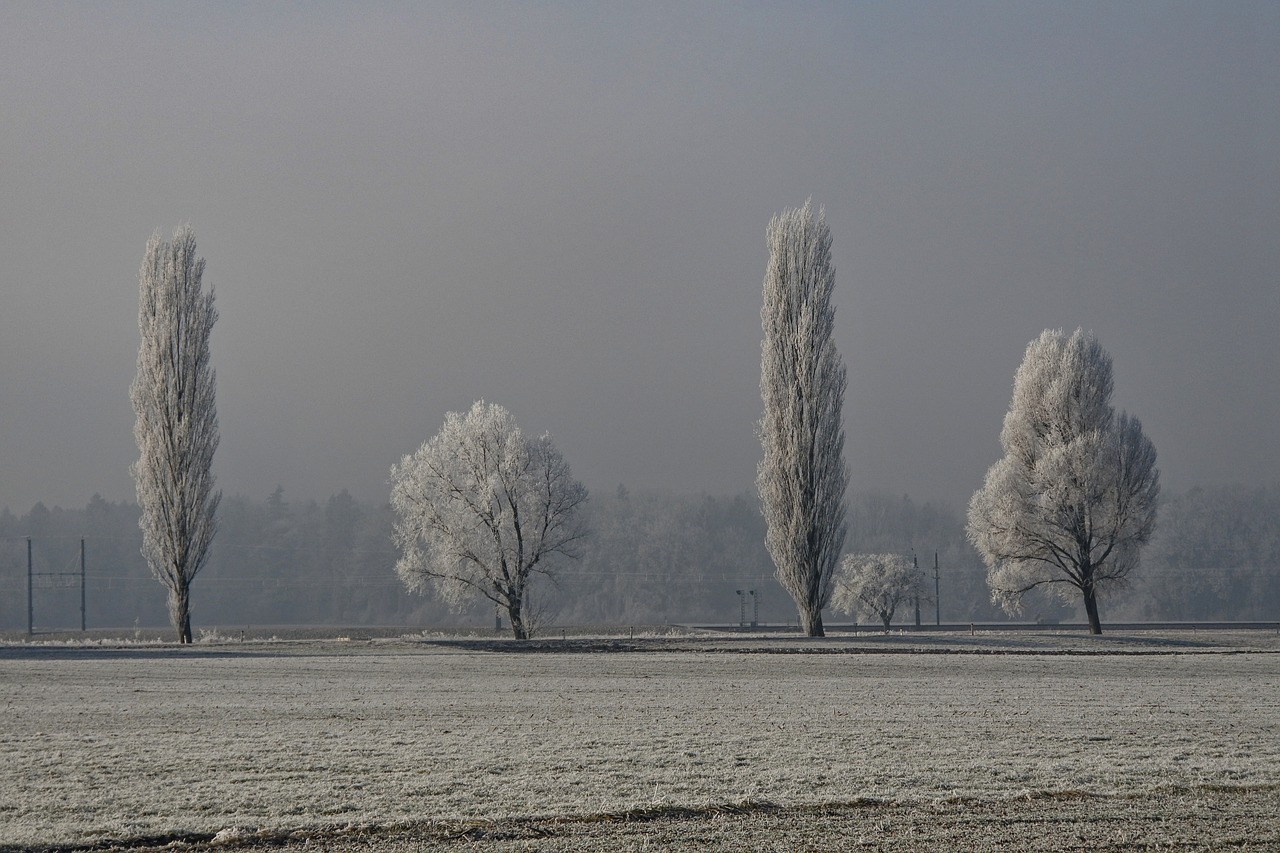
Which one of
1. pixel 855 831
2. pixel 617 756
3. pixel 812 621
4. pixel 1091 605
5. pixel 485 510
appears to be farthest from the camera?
pixel 1091 605

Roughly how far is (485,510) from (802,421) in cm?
1194

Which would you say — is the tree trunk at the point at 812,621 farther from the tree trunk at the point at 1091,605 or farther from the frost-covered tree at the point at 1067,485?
the tree trunk at the point at 1091,605

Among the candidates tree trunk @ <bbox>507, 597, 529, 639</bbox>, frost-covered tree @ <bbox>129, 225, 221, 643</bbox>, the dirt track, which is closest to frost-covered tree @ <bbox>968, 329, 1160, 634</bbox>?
tree trunk @ <bbox>507, 597, 529, 639</bbox>

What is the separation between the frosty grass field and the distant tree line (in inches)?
3282

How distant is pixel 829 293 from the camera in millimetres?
→ 43875

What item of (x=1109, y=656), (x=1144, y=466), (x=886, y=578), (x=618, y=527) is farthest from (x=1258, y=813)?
(x=618, y=527)

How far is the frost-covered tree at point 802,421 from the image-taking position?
42.1m

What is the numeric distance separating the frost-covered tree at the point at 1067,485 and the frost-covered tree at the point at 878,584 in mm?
18630

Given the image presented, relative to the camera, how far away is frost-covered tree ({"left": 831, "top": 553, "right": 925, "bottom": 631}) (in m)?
66.2

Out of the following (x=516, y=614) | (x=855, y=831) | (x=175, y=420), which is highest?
(x=175, y=420)

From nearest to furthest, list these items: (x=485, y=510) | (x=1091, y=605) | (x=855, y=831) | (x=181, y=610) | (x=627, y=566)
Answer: (x=855, y=831) < (x=181, y=610) < (x=485, y=510) < (x=1091, y=605) < (x=627, y=566)

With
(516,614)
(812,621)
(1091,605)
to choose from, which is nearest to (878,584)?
(1091,605)

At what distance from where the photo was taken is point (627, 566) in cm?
11744

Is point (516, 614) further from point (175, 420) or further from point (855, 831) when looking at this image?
point (855, 831)
